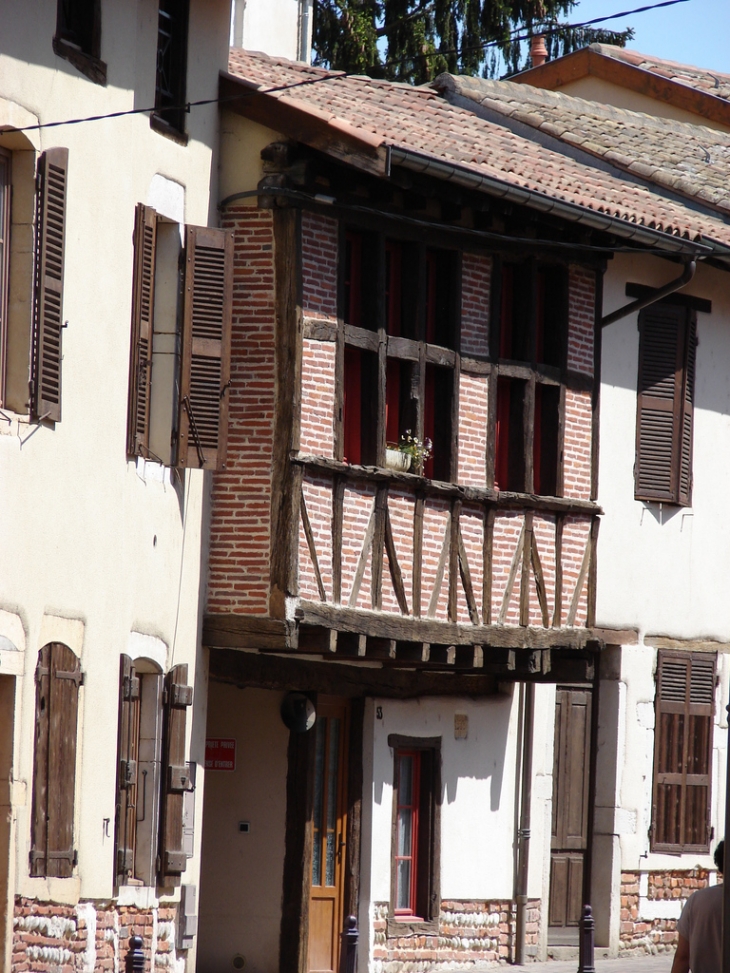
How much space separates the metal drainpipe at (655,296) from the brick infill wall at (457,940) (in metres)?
5.36

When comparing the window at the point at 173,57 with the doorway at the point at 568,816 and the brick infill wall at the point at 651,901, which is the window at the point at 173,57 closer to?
the doorway at the point at 568,816

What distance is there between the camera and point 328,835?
16.1m

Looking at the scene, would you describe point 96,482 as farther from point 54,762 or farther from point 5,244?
point 54,762

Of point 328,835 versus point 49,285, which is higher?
point 49,285

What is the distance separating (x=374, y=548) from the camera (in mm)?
14602

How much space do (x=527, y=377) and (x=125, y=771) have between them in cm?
528

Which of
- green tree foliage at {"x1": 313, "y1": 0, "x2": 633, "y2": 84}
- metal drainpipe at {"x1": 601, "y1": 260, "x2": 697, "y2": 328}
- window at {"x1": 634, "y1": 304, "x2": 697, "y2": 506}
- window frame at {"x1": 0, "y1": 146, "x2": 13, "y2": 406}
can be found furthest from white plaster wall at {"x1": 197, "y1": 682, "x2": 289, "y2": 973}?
green tree foliage at {"x1": 313, "y1": 0, "x2": 633, "y2": 84}

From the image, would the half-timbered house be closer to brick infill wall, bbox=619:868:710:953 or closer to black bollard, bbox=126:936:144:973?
brick infill wall, bbox=619:868:710:953

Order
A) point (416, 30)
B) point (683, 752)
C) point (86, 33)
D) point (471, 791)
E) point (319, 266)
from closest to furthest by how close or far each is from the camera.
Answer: point (86, 33), point (319, 266), point (471, 791), point (683, 752), point (416, 30)

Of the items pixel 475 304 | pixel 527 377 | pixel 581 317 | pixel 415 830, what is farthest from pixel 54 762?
pixel 581 317

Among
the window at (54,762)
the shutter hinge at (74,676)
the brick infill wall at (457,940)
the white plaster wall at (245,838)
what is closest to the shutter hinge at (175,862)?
the window at (54,762)

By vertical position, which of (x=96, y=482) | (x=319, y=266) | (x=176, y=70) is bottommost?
(x=96, y=482)

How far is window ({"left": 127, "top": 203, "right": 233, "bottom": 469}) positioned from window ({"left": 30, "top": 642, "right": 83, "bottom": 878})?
1858 mm

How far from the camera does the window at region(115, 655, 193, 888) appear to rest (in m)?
13.1
